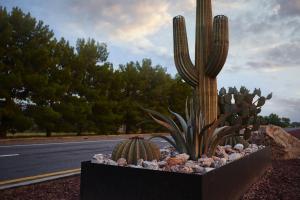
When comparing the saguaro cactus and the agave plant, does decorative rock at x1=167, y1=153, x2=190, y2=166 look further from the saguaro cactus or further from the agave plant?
the saguaro cactus

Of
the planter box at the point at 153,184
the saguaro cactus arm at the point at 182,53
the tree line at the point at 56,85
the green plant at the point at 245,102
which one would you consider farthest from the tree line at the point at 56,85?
the planter box at the point at 153,184

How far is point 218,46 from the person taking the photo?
687 centimetres

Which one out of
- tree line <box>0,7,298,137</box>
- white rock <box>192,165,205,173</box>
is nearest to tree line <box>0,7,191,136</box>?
tree line <box>0,7,298,137</box>

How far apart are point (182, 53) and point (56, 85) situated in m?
14.9

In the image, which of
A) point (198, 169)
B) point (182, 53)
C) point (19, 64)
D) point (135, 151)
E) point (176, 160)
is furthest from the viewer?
point (19, 64)

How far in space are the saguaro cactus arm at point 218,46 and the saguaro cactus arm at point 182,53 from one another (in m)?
0.51

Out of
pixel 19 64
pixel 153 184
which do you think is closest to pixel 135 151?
pixel 153 184

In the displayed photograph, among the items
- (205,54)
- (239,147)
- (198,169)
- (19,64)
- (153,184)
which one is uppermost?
(19,64)

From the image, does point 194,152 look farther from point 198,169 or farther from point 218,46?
point 218,46

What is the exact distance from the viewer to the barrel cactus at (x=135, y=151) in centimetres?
469

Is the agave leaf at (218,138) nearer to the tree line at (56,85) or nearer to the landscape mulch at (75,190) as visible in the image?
the landscape mulch at (75,190)

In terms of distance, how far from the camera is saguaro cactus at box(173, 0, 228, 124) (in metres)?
6.95

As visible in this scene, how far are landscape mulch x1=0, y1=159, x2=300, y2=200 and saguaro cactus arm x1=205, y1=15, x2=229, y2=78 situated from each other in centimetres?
246

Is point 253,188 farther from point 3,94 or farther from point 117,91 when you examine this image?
point 117,91
